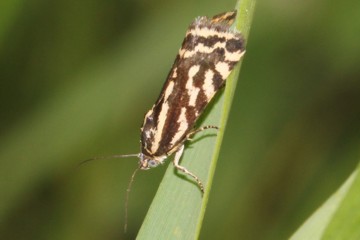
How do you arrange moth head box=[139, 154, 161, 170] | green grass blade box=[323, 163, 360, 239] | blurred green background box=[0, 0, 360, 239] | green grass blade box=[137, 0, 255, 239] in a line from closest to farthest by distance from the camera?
green grass blade box=[323, 163, 360, 239] < green grass blade box=[137, 0, 255, 239] < moth head box=[139, 154, 161, 170] < blurred green background box=[0, 0, 360, 239]

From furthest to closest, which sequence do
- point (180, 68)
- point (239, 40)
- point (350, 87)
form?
point (350, 87) → point (180, 68) → point (239, 40)

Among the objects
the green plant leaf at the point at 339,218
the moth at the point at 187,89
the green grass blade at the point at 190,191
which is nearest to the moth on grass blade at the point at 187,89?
the moth at the point at 187,89

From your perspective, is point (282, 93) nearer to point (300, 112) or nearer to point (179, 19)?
point (300, 112)

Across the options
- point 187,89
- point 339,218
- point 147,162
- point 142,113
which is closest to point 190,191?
point 339,218

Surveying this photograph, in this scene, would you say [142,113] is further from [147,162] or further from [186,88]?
[186,88]

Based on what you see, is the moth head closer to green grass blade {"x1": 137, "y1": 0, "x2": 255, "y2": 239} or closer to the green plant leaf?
green grass blade {"x1": 137, "y1": 0, "x2": 255, "y2": 239}

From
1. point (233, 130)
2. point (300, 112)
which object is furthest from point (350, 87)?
point (233, 130)

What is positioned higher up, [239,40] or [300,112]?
[239,40]

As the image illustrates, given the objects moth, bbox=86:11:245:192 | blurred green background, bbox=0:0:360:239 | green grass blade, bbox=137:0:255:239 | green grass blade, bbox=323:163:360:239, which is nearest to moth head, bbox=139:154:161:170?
moth, bbox=86:11:245:192
